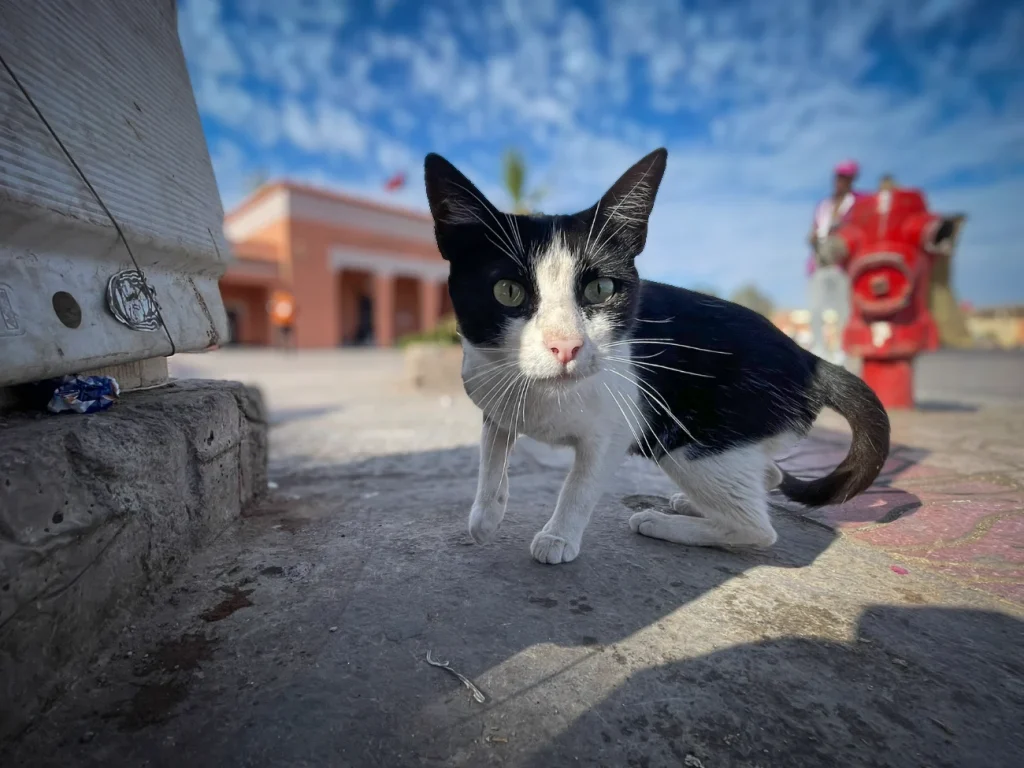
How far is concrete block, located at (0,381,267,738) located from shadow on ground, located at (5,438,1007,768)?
7cm

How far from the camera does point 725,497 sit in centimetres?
138

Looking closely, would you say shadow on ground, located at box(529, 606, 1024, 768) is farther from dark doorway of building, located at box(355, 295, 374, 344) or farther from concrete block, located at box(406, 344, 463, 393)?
dark doorway of building, located at box(355, 295, 374, 344)

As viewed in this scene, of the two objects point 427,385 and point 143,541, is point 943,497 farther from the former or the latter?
point 427,385

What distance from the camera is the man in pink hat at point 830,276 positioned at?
3.96 metres

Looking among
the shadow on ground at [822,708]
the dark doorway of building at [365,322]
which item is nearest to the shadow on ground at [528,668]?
the shadow on ground at [822,708]

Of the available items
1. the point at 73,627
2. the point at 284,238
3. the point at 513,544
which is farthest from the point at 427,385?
the point at 284,238

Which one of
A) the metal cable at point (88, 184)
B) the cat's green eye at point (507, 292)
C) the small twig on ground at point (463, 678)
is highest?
the metal cable at point (88, 184)

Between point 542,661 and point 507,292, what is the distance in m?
0.83

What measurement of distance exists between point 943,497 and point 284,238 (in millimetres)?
18007

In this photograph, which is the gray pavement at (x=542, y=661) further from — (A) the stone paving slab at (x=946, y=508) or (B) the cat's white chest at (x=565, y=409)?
(B) the cat's white chest at (x=565, y=409)

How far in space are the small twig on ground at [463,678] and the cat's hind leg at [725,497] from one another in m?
0.80

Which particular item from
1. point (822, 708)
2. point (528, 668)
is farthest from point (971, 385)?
point (528, 668)

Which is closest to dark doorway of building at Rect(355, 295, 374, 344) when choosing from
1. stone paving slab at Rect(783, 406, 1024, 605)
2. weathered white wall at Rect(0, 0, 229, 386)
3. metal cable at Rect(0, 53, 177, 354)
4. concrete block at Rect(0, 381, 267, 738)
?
weathered white wall at Rect(0, 0, 229, 386)

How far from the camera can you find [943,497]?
73.4 inches
